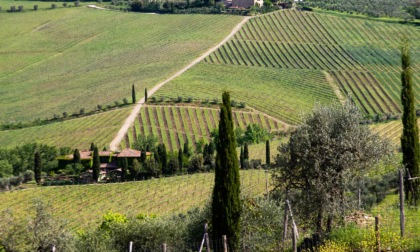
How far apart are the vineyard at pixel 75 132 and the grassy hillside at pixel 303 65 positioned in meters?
10.9

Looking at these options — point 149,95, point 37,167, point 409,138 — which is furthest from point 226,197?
point 149,95

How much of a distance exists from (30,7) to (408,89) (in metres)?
153

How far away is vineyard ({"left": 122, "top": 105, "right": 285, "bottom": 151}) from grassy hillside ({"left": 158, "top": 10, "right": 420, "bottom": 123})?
11.6ft

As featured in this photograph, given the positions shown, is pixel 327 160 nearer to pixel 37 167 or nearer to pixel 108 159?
pixel 37 167

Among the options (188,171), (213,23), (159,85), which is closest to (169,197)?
(188,171)

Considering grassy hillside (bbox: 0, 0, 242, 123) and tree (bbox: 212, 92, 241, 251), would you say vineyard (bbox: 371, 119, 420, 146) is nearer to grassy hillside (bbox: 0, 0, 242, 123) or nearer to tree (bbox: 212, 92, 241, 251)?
grassy hillside (bbox: 0, 0, 242, 123)

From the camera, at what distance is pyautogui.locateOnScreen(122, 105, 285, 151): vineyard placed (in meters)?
86.2

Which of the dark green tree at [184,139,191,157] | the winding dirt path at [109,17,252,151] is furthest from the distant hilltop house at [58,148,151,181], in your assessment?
the winding dirt path at [109,17,252,151]

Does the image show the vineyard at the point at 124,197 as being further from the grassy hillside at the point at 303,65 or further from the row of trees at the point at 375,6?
the row of trees at the point at 375,6

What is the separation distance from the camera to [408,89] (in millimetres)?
31141

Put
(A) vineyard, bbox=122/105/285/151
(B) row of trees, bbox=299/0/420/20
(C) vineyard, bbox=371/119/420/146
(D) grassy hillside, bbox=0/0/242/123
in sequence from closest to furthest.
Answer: (C) vineyard, bbox=371/119/420/146 → (A) vineyard, bbox=122/105/285/151 → (D) grassy hillside, bbox=0/0/242/123 → (B) row of trees, bbox=299/0/420/20

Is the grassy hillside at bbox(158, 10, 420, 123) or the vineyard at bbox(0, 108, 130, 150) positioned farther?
the grassy hillside at bbox(158, 10, 420, 123)

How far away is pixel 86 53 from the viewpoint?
140625 mm

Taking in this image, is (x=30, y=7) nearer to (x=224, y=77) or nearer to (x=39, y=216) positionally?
(x=224, y=77)
